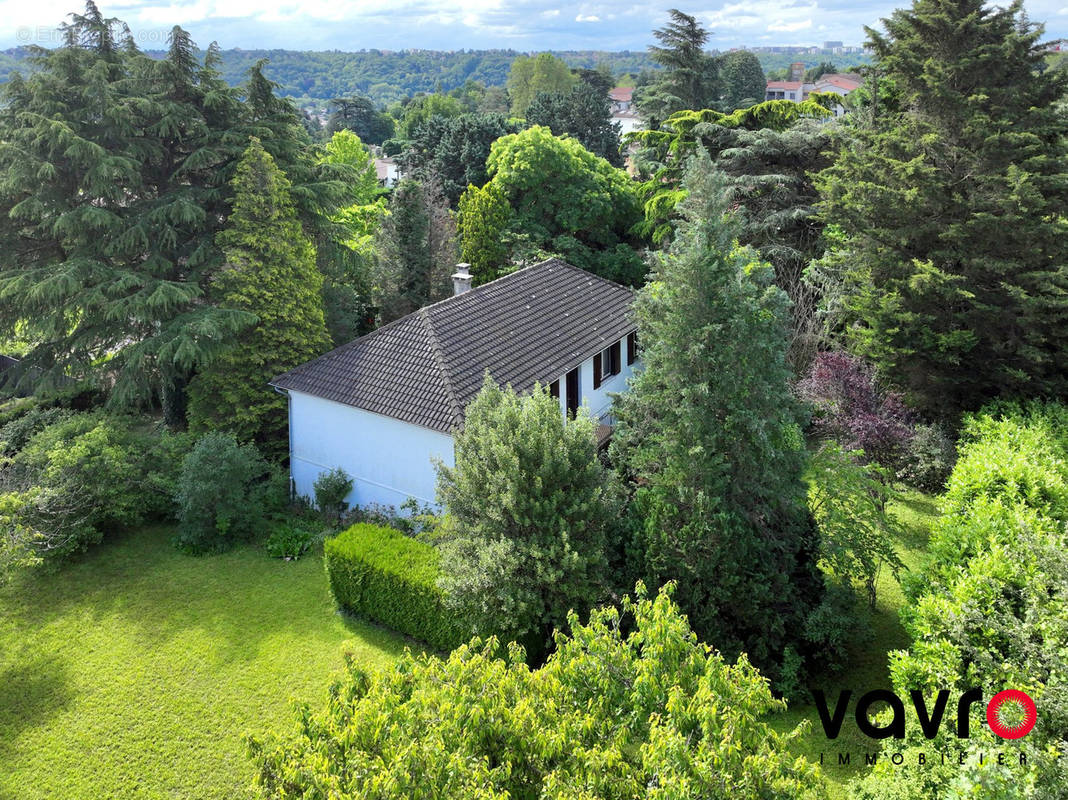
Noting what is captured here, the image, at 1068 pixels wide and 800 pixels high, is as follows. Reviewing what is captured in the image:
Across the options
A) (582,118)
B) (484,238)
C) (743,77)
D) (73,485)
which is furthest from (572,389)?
(743,77)

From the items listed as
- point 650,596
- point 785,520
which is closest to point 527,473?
point 650,596

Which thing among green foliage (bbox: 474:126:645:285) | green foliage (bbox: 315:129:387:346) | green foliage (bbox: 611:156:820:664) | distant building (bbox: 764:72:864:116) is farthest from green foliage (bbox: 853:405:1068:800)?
distant building (bbox: 764:72:864:116)

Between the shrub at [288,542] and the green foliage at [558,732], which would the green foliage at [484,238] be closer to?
the shrub at [288,542]

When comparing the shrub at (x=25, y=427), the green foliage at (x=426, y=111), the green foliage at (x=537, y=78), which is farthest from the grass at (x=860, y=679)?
the green foliage at (x=426, y=111)

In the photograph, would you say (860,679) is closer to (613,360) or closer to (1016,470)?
(1016,470)

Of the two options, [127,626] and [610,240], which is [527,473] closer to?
[127,626]
